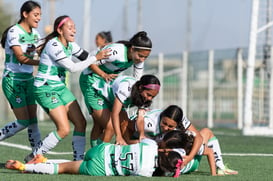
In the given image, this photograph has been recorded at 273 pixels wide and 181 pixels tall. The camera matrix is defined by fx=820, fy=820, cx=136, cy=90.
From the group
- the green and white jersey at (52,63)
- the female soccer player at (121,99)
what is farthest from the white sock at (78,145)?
the green and white jersey at (52,63)

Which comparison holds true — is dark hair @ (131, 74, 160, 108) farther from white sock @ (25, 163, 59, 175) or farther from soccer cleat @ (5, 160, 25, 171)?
soccer cleat @ (5, 160, 25, 171)

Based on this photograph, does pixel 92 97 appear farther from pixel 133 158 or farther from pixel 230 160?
pixel 230 160

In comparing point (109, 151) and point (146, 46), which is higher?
point (146, 46)

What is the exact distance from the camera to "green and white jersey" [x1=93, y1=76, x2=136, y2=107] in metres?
9.63

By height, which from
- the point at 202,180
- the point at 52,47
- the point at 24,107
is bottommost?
the point at 202,180

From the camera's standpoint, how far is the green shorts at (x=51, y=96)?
33.4 ft

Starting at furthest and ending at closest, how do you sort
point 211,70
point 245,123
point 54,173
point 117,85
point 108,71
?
point 211,70, point 245,123, point 108,71, point 117,85, point 54,173

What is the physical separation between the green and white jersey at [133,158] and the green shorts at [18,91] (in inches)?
96.5

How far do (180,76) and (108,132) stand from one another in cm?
1710

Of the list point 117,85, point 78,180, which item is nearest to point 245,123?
point 117,85

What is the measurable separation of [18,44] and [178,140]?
2.87 meters

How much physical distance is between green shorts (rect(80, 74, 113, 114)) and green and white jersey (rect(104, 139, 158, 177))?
173cm

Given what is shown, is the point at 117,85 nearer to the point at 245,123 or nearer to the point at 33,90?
the point at 33,90

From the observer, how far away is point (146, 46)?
391 inches
